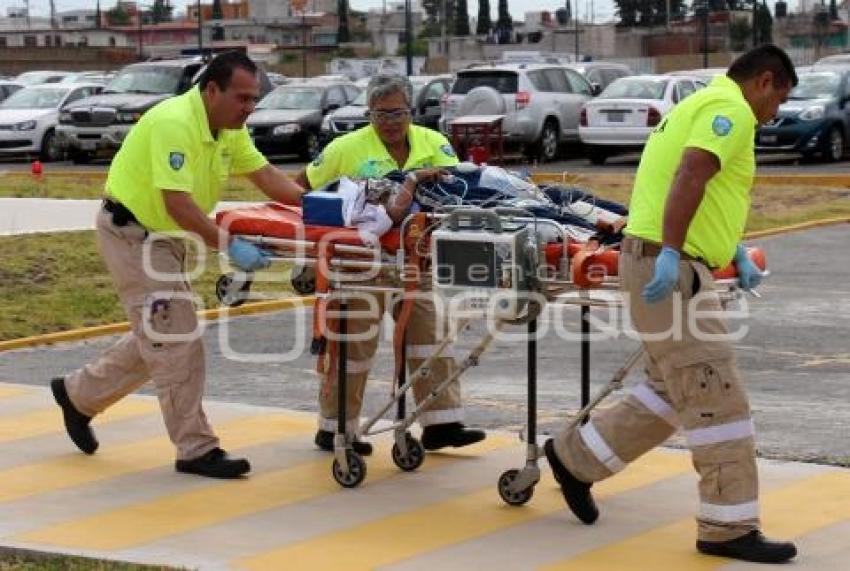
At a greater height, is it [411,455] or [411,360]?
[411,360]

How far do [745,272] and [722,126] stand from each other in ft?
2.56

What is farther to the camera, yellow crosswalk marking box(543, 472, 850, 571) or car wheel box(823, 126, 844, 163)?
car wheel box(823, 126, 844, 163)

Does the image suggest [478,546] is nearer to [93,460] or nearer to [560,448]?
[560,448]

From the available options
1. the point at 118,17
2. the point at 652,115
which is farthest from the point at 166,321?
the point at 118,17

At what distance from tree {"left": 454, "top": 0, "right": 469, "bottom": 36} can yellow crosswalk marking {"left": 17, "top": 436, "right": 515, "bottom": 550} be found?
95.3 m

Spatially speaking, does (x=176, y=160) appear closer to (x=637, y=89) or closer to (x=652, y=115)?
(x=652, y=115)

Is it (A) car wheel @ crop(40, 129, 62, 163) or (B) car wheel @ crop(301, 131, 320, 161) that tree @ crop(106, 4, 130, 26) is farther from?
(B) car wheel @ crop(301, 131, 320, 161)

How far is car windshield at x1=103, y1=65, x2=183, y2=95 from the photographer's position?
114 feet

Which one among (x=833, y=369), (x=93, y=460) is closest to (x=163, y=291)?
A: (x=93, y=460)

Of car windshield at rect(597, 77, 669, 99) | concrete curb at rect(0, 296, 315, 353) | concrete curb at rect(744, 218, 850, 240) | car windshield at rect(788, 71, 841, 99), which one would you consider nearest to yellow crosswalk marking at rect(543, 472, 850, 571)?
concrete curb at rect(0, 296, 315, 353)

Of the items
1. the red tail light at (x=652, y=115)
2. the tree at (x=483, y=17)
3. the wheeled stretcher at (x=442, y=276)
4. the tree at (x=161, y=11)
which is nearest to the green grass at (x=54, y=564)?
the wheeled stretcher at (x=442, y=276)

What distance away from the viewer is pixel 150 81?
35.0 metres

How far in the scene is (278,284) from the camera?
53.0 feet

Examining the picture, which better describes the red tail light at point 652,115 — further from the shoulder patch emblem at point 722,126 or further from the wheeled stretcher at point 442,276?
the shoulder patch emblem at point 722,126
